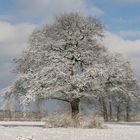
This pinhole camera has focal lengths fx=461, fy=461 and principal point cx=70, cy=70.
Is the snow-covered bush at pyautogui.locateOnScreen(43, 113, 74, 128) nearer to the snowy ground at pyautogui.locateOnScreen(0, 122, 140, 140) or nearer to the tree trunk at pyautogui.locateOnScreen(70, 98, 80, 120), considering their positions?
the tree trunk at pyautogui.locateOnScreen(70, 98, 80, 120)

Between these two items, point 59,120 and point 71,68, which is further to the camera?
point 71,68

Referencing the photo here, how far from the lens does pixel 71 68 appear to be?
42.8 metres

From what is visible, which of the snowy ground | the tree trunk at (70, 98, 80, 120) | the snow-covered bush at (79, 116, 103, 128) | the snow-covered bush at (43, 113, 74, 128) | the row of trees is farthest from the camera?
the tree trunk at (70, 98, 80, 120)

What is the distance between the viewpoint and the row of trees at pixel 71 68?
41.8 m

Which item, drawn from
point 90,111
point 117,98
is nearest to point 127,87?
point 117,98

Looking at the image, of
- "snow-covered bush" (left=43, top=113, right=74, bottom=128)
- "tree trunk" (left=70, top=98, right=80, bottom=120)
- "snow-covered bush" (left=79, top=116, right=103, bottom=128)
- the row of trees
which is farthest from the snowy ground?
"tree trunk" (left=70, top=98, right=80, bottom=120)

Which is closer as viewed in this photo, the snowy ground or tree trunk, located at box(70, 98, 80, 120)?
the snowy ground

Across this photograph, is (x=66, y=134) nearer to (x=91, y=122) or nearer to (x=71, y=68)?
(x=91, y=122)

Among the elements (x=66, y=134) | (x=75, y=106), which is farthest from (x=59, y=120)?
(x=66, y=134)

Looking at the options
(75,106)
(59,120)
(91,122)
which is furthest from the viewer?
(75,106)

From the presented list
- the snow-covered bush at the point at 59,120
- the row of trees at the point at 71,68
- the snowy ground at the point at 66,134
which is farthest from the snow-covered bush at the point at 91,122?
the snowy ground at the point at 66,134

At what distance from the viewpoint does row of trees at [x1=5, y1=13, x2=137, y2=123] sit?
137ft

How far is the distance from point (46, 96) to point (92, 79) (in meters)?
4.45

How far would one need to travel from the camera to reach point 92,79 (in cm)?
4191
